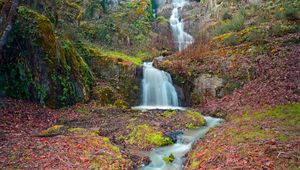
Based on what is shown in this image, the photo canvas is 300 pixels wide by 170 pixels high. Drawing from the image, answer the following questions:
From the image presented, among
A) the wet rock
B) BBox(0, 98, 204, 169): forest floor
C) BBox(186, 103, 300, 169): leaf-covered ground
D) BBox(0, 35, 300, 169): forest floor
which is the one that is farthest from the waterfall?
BBox(186, 103, 300, 169): leaf-covered ground

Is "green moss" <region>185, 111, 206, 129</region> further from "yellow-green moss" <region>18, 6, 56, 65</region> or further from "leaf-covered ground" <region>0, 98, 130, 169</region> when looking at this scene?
"yellow-green moss" <region>18, 6, 56, 65</region>

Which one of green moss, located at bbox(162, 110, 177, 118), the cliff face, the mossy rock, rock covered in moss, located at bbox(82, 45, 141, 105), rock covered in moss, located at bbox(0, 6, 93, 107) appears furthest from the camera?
rock covered in moss, located at bbox(82, 45, 141, 105)

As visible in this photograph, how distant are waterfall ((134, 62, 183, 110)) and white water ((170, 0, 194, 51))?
34.6 ft

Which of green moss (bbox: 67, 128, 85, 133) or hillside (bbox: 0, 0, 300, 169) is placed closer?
hillside (bbox: 0, 0, 300, 169)

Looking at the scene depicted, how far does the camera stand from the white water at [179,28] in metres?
29.5

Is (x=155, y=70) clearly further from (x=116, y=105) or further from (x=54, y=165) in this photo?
(x=54, y=165)

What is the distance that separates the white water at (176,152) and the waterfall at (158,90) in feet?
20.7

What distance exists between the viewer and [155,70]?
19078 mm

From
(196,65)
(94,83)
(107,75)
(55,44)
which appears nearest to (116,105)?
(94,83)

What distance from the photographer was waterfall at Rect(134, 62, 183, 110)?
58.7ft

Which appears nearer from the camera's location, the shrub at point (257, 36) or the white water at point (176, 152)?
the white water at point (176, 152)

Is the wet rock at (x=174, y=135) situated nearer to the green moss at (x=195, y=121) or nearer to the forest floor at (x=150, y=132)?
the forest floor at (x=150, y=132)

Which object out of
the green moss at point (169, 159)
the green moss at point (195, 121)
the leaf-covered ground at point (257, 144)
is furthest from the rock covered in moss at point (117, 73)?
the green moss at point (169, 159)

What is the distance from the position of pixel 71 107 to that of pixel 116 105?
9.10ft
